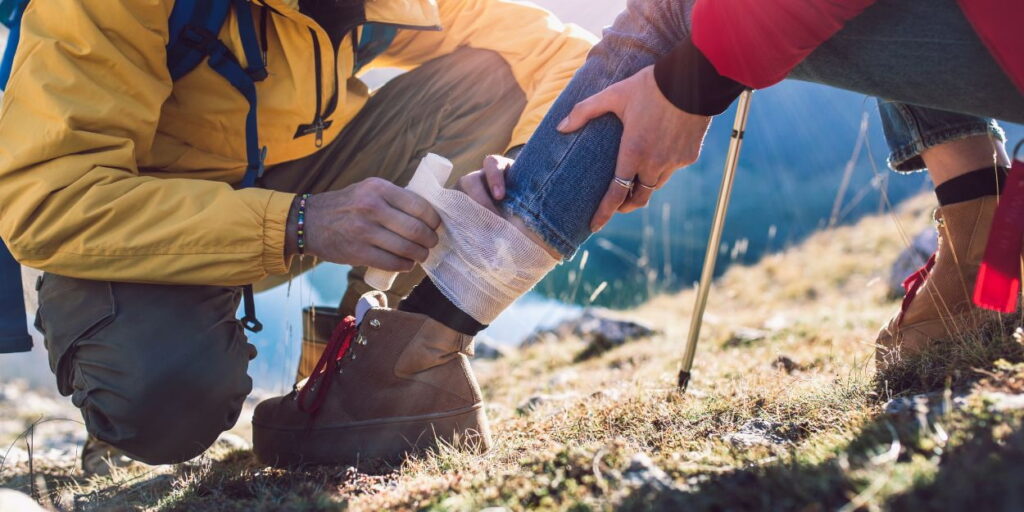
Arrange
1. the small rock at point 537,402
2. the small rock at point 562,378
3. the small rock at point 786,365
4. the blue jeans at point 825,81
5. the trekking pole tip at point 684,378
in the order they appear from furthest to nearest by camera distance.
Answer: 1. the small rock at point 562,378
2. the small rock at point 537,402
3. the small rock at point 786,365
4. the trekking pole tip at point 684,378
5. the blue jeans at point 825,81

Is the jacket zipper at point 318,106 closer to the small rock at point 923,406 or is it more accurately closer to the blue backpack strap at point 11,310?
the blue backpack strap at point 11,310

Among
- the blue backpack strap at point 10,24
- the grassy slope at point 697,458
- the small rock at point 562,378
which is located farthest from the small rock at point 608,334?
the blue backpack strap at point 10,24

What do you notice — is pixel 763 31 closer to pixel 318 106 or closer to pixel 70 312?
pixel 318 106

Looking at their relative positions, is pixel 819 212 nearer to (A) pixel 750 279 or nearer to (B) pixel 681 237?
(A) pixel 750 279

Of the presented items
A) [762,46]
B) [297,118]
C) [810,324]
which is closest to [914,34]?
[762,46]

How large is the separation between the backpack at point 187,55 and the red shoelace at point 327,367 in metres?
0.89

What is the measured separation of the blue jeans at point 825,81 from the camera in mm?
1633

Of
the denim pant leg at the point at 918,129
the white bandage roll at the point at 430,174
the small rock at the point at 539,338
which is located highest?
the denim pant leg at the point at 918,129

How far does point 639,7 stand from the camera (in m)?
2.03

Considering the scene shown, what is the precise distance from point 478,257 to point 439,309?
0.83ft

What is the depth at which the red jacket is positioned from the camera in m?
1.45

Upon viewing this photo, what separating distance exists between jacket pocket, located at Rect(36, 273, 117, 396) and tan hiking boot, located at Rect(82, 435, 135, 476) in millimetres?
882

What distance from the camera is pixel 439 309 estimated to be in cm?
216

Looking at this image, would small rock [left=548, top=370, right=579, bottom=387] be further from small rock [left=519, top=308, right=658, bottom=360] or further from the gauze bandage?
the gauze bandage
